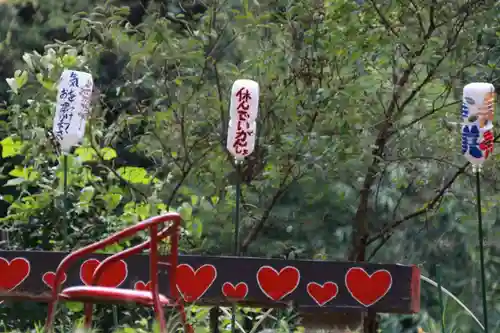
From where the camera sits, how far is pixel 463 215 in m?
5.43

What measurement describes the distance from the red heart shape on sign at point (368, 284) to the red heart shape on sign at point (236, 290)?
42 cm

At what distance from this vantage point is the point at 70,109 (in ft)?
15.5

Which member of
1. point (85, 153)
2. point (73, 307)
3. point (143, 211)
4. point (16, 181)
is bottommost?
point (73, 307)

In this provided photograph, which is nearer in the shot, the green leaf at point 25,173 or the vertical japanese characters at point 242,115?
the vertical japanese characters at point 242,115

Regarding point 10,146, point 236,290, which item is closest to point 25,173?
point 10,146

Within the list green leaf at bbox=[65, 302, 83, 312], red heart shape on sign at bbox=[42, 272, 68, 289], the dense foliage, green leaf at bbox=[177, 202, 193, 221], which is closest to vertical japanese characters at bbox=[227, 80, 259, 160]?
the dense foliage

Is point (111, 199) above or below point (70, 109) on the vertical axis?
below

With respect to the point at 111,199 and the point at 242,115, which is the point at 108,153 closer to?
the point at 111,199

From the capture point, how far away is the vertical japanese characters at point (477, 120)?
14.0ft

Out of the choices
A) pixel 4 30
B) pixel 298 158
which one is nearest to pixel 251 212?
pixel 298 158

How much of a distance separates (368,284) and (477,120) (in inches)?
36.5

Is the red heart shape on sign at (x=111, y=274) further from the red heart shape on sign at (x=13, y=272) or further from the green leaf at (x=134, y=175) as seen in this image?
the green leaf at (x=134, y=175)

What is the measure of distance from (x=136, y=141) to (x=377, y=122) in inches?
56.1

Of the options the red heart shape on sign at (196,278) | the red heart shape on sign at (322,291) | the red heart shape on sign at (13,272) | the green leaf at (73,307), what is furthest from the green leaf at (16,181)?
the red heart shape on sign at (322,291)
